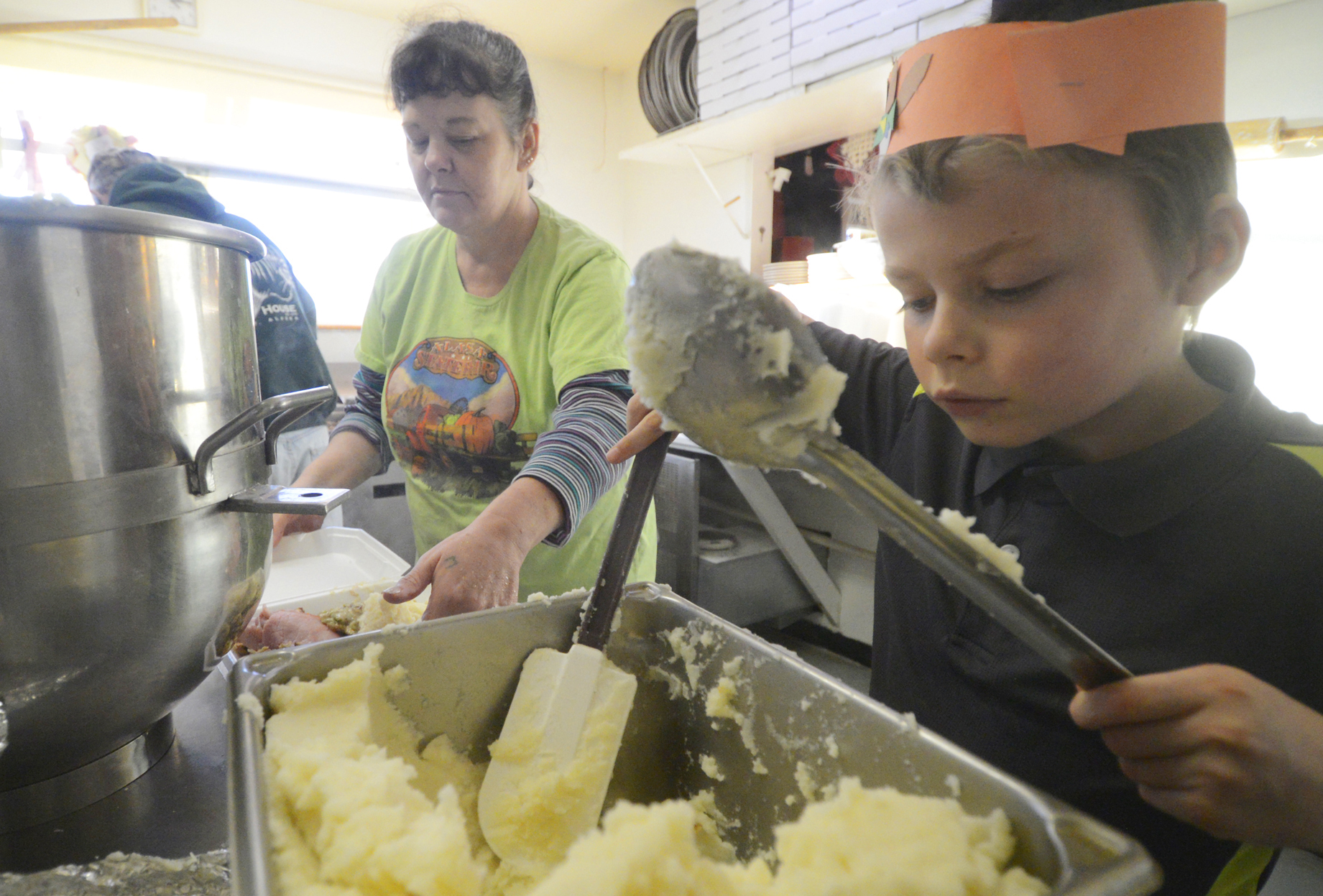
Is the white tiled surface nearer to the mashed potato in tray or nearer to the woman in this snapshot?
the woman

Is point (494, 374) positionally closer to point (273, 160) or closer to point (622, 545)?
point (622, 545)

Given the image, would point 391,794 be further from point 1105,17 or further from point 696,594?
point 696,594

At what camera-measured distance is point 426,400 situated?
117cm

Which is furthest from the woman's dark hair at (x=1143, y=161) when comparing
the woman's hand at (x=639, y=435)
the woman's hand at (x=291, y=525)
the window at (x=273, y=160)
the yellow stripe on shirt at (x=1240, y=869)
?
the window at (x=273, y=160)

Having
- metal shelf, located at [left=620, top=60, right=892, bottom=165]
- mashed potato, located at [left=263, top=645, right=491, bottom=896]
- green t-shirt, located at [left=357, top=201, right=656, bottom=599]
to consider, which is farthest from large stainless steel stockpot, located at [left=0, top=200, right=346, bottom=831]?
metal shelf, located at [left=620, top=60, right=892, bottom=165]

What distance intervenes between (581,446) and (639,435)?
0.25m

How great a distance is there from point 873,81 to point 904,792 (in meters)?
1.99

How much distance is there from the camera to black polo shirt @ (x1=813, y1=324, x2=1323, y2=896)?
0.61 m

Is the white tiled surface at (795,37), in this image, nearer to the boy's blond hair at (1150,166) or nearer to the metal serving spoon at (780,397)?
the boy's blond hair at (1150,166)

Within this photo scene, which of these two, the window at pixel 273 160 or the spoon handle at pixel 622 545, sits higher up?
the window at pixel 273 160

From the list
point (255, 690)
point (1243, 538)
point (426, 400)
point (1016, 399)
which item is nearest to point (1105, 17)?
point (1016, 399)

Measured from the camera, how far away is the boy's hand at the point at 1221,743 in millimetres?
407

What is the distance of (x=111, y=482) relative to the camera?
493 millimetres

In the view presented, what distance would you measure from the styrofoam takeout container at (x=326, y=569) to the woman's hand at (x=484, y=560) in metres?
0.34
